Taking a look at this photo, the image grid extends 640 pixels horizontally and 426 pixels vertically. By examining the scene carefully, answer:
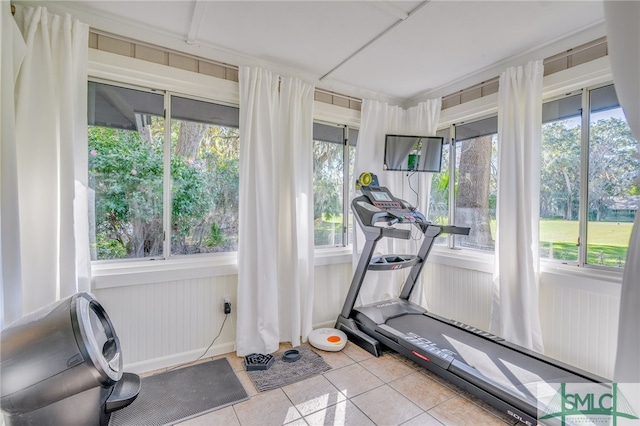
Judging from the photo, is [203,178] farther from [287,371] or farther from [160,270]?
[287,371]

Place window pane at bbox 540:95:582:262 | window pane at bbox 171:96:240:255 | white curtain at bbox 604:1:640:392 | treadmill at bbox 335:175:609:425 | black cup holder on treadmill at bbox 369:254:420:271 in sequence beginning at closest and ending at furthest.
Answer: white curtain at bbox 604:1:640:392
treadmill at bbox 335:175:609:425
window pane at bbox 540:95:582:262
window pane at bbox 171:96:240:255
black cup holder on treadmill at bbox 369:254:420:271

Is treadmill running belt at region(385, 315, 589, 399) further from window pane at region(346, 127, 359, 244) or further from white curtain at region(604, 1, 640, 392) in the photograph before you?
window pane at region(346, 127, 359, 244)

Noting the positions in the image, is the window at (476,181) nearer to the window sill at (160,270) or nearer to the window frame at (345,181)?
the window frame at (345,181)

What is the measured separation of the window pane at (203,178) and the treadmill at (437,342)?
1.23 m

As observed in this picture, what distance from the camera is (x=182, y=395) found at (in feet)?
6.86

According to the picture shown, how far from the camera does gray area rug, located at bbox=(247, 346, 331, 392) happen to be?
2240mm

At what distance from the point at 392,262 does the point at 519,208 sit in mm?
1166

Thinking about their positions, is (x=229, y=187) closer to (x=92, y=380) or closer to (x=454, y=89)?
(x=92, y=380)

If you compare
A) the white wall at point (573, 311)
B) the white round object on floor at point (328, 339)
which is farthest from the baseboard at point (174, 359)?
the white wall at point (573, 311)

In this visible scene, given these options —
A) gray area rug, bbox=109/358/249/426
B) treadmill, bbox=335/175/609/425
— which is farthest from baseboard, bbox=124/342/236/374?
treadmill, bbox=335/175/609/425

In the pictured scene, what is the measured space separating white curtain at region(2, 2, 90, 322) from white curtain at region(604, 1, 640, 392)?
3.04 meters

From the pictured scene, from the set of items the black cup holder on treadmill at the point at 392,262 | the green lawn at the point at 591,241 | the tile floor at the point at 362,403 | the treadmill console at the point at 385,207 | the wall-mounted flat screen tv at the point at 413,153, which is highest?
the wall-mounted flat screen tv at the point at 413,153

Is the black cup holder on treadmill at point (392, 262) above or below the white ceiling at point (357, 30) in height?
below

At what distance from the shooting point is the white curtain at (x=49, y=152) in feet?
6.23
